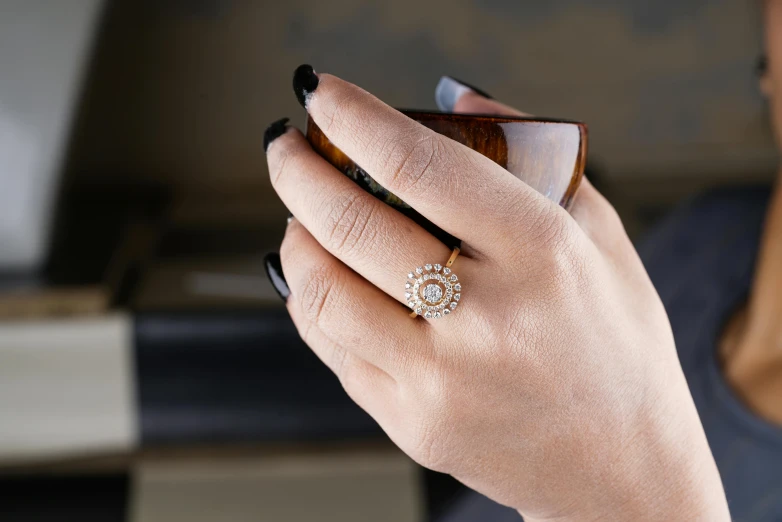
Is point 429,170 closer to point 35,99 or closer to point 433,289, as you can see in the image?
point 433,289

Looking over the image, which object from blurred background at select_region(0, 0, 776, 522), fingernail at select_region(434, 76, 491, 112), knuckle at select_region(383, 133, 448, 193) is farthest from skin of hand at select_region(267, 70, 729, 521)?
blurred background at select_region(0, 0, 776, 522)

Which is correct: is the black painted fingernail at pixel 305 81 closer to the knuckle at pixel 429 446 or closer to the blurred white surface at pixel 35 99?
the knuckle at pixel 429 446

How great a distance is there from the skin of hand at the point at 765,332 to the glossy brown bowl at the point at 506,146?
444mm

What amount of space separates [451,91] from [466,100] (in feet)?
0.06

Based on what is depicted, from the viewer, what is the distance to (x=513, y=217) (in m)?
0.27

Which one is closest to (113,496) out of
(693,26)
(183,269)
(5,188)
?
(183,269)

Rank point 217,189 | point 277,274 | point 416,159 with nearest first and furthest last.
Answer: point 416,159
point 277,274
point 217,189

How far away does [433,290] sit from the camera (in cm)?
28

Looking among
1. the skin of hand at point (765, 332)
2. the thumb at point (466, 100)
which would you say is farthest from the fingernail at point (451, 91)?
the skin of hand at point (765, 332)

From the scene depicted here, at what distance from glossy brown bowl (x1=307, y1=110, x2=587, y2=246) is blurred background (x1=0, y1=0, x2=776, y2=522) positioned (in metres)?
0.59

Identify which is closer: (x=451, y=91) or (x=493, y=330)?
(x=493, y=330)

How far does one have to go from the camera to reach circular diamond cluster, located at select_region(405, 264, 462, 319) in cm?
28

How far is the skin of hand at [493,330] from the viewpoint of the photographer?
273 millimetres

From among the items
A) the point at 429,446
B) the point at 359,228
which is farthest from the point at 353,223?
the point at 429,446
